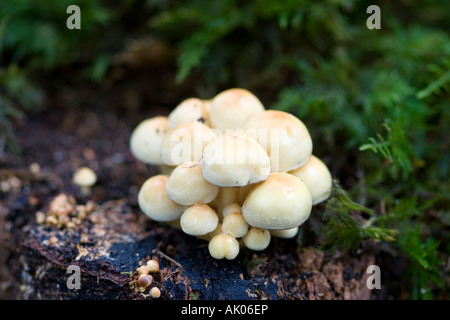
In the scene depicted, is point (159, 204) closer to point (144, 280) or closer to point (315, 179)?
point (144, 280)

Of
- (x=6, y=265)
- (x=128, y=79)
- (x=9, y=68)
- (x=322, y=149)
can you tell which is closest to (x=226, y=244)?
(x=322, y=149)

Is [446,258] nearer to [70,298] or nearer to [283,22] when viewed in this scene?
[283,22]

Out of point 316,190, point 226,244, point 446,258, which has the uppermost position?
point 316,190

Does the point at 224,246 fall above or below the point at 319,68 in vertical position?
below

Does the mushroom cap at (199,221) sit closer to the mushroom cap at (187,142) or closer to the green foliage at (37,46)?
the mushroom cap at (187,142)

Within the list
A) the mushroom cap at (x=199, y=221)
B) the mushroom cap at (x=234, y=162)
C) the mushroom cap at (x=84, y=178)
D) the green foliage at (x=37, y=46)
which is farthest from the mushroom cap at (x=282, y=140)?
the green foliage at (x=37, y=46)

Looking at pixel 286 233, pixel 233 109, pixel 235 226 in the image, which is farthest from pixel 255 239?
pixel 233 109

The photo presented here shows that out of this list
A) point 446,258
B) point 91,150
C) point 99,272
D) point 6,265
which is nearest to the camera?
point 99,272
